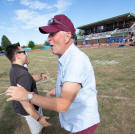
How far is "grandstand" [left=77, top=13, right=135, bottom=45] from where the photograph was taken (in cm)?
3869

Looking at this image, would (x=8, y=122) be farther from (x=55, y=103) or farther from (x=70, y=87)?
(x=70, y=87)

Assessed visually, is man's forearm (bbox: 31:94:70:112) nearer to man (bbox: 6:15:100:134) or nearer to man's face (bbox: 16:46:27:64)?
man (bbox: 6:15:100:134)

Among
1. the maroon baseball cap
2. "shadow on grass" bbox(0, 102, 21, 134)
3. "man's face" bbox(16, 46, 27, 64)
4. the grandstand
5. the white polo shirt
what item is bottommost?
"shadow on grass" bbox(0, 102, 21, 134)

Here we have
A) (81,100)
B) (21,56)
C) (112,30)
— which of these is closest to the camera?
(81,100)

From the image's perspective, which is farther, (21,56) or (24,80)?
(21,56)

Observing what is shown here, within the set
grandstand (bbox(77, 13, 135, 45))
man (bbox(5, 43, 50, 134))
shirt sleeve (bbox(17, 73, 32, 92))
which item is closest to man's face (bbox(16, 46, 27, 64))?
man (bbox(5, 43, 50, 134))

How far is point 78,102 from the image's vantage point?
1.58 m

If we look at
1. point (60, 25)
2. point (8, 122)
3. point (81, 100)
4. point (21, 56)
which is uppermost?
point (60, 25)

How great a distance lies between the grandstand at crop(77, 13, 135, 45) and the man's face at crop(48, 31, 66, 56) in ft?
124

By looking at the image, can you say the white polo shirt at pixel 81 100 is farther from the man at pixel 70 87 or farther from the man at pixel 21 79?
the man at pixel 21 79

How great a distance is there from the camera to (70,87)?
3.95ft

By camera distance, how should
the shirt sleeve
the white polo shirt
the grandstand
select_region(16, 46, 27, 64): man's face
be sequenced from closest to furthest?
the white polo shirt, the shirt sleeve, select_region(16, 46, 27, 64): man's face, the grandstand

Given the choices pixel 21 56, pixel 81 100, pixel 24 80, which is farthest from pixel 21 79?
pixel 81 100

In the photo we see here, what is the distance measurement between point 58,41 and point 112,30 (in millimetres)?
52473
